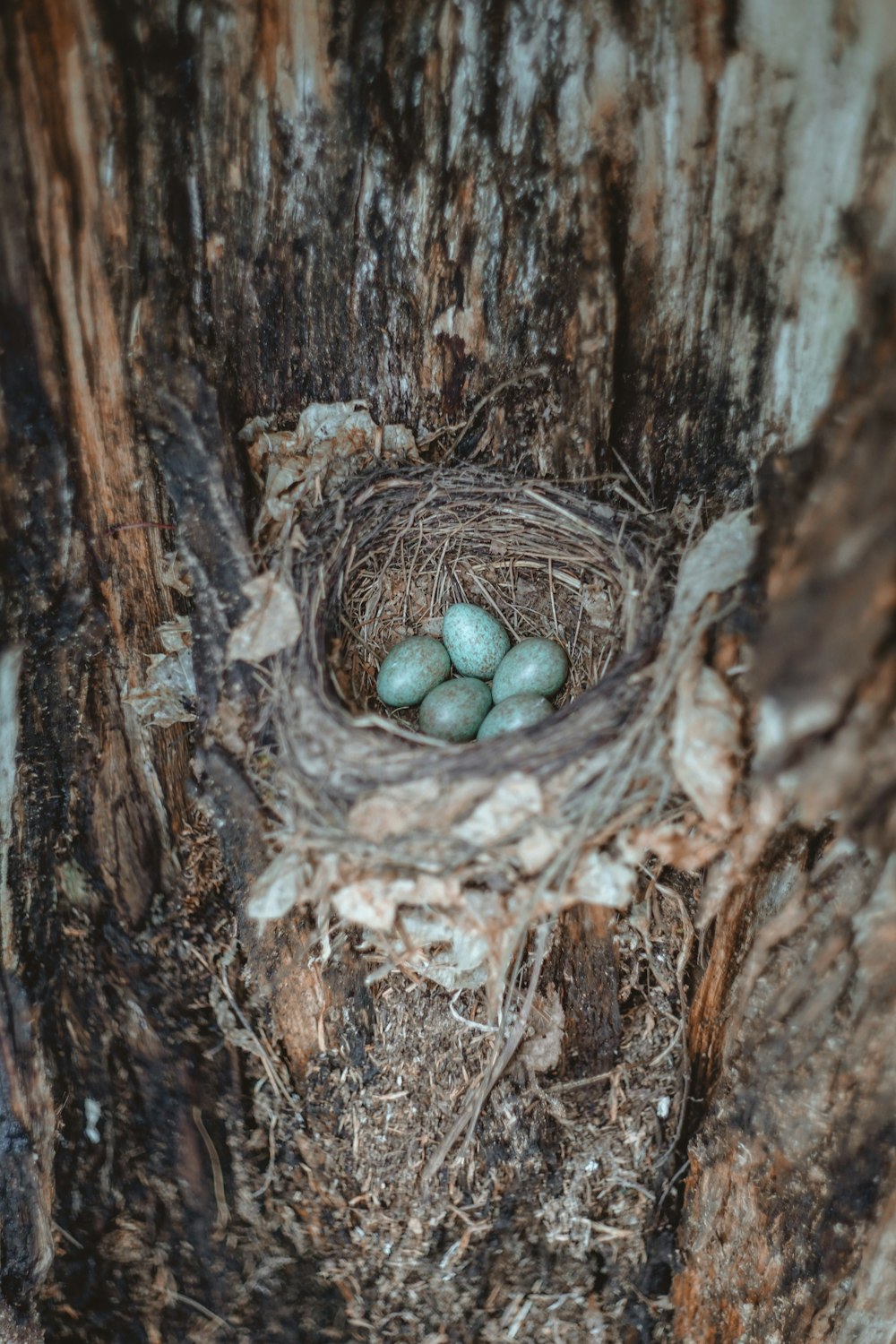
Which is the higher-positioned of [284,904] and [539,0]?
[539,0]

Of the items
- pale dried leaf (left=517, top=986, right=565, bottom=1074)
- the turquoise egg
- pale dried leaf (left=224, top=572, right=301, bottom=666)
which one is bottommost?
pale dried leaf (left=517, top=986, right=565, bottom=1074)

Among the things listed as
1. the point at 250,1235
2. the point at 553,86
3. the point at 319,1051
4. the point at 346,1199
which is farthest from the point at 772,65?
the point at 250,1235

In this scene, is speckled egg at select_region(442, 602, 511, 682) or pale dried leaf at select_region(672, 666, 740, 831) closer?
pale dried leaf at select_region(672, 666, 740, 831)

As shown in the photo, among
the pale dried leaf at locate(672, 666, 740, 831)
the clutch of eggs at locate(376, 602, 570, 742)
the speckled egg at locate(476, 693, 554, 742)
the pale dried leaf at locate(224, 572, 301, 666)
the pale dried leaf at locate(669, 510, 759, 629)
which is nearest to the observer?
the pale dried leaf at locate(672, 666, 740, 831)

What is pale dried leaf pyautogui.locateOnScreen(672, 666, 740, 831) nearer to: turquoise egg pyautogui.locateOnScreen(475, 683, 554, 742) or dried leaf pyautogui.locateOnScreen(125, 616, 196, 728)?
turquoise egg pyautogui.locateOnScreen(475, 683, 554, 742)

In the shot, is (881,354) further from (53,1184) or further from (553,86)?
(53,1184)

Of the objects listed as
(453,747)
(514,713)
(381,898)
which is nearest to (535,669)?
(514,713)

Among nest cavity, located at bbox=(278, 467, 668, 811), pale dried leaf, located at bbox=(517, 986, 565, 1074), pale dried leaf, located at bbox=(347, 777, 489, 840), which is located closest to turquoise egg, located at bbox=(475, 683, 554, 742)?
nest cavity, located at bbox=(278, 467, 668, 811)
